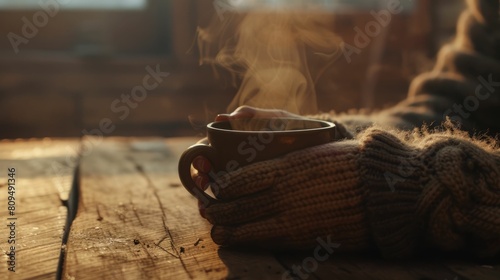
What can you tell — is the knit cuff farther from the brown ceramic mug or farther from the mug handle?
the mug handle

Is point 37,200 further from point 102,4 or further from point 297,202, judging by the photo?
point 102,4

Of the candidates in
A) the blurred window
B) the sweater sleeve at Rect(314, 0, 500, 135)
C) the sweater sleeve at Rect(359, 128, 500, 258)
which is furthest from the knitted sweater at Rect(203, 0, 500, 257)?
the blurred window

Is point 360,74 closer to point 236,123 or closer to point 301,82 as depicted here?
point 301,82

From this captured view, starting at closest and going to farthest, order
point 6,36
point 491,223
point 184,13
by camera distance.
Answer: point 491,223
point 184,13
point 6,36

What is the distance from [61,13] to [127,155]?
2611 mm

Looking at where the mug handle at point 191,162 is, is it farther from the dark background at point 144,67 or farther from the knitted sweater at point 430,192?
the dark background at point 144,67

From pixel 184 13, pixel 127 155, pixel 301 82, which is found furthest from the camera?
pixel 184 13

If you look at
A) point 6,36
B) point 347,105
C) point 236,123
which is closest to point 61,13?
point 6,36

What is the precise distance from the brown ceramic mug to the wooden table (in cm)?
10

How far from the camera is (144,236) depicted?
0.87 metres

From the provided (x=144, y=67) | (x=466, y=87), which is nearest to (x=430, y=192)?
(x=466, y=87)

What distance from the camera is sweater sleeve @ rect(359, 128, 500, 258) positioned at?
0.74 metres

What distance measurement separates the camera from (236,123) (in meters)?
0.93

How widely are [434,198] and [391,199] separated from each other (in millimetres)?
52
